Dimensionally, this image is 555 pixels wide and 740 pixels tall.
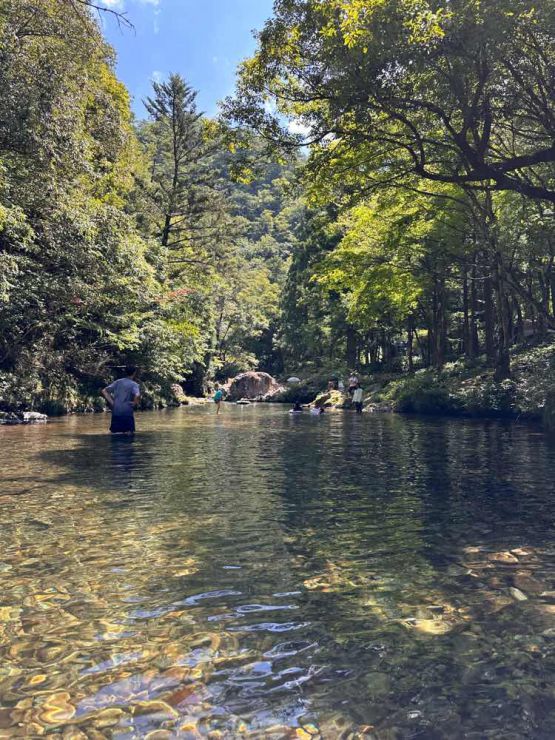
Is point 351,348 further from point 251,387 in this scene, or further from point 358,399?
point 358,399

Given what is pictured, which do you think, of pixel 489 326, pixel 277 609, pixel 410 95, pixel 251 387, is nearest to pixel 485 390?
pixel 489 326

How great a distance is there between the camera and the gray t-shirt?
14.6 meters

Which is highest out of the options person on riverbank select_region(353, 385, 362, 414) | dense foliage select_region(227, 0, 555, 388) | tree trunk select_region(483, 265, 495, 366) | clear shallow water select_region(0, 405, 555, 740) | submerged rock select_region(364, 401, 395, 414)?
dense foliage select_region(227, 0, 555, 388)

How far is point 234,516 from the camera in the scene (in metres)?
6.63

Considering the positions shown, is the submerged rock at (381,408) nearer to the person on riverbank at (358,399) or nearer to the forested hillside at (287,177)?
the person on riverbank at (358,399)

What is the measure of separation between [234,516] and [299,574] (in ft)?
6.84

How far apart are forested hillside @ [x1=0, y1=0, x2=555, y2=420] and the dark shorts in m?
5.36

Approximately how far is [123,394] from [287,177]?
13331mm

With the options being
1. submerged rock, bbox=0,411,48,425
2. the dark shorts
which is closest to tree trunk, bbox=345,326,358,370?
submerged rock, bbox=0,411,48,425

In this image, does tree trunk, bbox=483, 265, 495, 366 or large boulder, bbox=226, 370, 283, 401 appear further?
large boulder, bbox=226, 370, 283, 401

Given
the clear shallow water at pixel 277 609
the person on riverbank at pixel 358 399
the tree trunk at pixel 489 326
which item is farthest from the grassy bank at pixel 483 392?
the clear shallow water at pixel 277 609

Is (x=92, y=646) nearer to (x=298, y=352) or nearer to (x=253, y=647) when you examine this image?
(x=253, y=647)

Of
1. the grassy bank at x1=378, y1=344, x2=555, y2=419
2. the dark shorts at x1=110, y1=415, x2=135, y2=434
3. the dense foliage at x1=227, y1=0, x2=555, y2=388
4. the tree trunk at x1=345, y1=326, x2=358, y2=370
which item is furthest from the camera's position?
the tree trunk at x1=345, y1=326, x2=358, y2=370

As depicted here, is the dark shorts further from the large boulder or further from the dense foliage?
the large boulder
